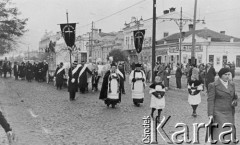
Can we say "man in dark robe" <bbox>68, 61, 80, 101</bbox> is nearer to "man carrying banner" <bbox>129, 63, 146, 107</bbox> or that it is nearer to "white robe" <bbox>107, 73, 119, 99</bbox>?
"white robe" <bbox>107, 73, 119, 99</bbox>

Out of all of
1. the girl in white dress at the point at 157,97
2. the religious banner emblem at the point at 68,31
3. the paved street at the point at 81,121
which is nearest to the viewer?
the paved street at the point at 81,121

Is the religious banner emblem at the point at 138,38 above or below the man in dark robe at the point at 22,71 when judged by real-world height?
above

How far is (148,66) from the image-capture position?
31766 mm

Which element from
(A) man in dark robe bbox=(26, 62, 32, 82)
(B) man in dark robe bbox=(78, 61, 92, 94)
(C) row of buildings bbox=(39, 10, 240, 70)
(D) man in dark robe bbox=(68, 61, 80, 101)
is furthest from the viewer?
(C) row of buildings bbox=(39, 10, 240, 70)

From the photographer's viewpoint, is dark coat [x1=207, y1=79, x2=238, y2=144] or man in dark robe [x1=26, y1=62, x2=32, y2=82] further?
man in dark robe [x1=26, y1=62, x2=32, y2=82]

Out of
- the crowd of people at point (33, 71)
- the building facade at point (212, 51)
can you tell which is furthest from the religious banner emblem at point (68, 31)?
the building facade at point (212, 51)

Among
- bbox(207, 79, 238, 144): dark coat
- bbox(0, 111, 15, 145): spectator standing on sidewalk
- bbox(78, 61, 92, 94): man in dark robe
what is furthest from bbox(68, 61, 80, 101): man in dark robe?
bbox(0, 111, 15, 145): spectator standing on sidewalk

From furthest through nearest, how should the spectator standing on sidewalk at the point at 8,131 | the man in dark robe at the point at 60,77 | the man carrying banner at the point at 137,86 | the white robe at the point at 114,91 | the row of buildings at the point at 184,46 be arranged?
the row of buildings at the point at 184,46
the man in dark robe at the point at 60,77
the man carrying banner at the point at 137,86
the white robe at the point at 114,91
the spectator standing on sidewalk at the point at 8,131

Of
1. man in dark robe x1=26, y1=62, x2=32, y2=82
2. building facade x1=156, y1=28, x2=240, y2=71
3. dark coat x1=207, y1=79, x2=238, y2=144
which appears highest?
building facade x1=156, y1=28, x2=240, y2=71

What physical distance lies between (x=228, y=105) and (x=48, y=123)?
18.4 ft

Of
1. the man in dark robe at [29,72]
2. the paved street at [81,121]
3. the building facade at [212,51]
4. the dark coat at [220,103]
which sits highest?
the building facade at [212,51]

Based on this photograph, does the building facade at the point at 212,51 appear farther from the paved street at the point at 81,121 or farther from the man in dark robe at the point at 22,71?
the paved street at the point at 81,121

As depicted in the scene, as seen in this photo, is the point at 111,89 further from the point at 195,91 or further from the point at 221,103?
the point at 221,103

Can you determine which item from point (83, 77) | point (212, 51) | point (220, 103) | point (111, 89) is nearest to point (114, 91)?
point (111, 89)
